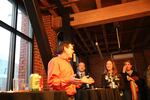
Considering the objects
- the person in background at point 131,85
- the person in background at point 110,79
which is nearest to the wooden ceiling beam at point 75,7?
the person in background at point 110,79

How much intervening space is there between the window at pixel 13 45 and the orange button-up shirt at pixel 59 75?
1282 millimetres

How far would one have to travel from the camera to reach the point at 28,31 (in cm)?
394

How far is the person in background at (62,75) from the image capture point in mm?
1838

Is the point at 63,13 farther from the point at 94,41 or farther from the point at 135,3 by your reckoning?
the point at 94,41

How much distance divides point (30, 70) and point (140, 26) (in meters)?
3.70

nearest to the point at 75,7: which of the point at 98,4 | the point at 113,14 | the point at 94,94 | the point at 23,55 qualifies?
the point at 98,4

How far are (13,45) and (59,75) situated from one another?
165 cm

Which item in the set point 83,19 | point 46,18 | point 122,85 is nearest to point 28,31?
point 46,18

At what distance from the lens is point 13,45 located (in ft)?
10.8

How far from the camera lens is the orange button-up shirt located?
Result: 1.85m

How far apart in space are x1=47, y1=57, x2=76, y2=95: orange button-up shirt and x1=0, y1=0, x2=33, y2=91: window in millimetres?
1282

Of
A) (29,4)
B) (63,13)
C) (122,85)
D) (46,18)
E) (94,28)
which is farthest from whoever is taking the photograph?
(94,28)

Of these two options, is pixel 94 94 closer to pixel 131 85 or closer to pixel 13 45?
pixel 131 85

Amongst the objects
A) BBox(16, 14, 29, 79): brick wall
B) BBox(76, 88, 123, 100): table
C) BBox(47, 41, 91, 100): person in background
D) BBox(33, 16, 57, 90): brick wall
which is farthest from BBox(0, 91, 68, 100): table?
BBox(33, 16, 57, 90): brick wall
